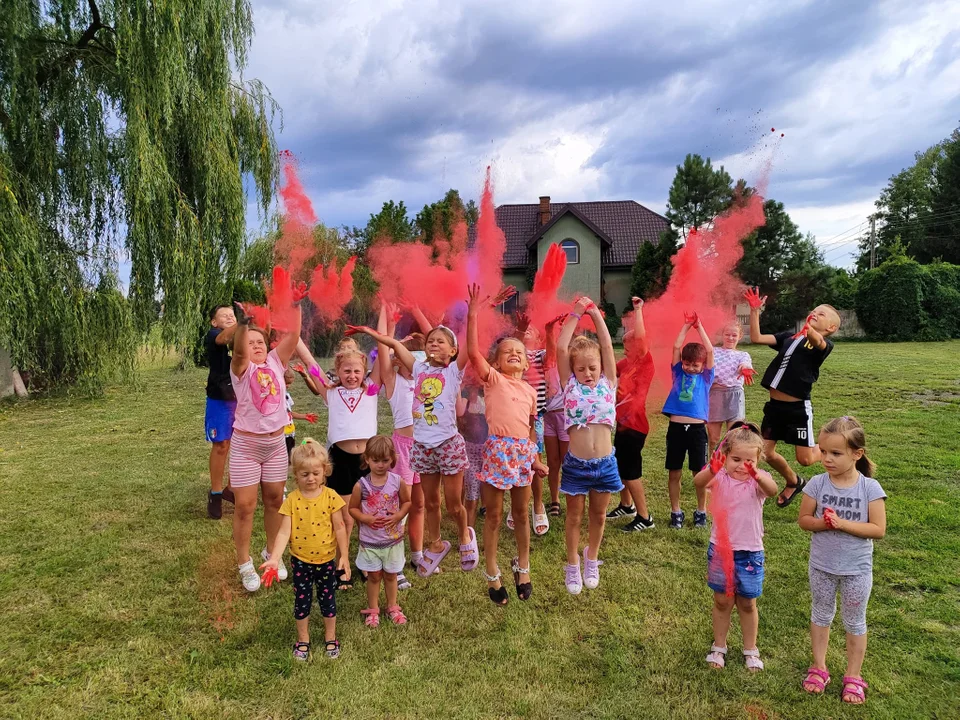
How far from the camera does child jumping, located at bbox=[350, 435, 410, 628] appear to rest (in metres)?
3.37

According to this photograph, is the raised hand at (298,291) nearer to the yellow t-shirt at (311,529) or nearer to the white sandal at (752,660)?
the yellow t-shirt at (311,529)

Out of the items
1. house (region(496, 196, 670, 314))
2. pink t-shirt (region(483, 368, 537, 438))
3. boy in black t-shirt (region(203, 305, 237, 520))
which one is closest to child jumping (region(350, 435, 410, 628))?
pink t-shirt (region(483, 368, 537, 438))

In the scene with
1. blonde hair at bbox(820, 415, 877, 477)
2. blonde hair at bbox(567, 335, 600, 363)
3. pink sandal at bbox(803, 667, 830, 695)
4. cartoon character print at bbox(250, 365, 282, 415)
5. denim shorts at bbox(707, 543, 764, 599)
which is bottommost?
pink sandal at bbox(803, 667, 830, 695)

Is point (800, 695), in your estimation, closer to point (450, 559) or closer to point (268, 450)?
point (450, 559)

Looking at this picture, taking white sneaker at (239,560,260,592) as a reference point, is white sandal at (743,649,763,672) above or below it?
below

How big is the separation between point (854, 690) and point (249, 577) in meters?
3.42

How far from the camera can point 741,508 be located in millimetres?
2994

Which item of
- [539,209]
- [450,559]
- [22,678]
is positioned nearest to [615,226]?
[539,209]

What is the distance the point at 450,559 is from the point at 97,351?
31.0ft

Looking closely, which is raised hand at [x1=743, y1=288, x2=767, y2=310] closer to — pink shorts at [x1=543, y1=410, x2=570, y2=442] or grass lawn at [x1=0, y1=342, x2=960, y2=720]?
grass lawn at [x1=0, y1=342, x2=960, y2=720]

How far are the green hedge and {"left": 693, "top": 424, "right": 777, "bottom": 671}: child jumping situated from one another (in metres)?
25.5

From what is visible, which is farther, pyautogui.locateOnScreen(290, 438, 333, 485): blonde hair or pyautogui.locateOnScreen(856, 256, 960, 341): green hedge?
pyautogui.locateOnScreen(856, 256, 960, 341): green hedge

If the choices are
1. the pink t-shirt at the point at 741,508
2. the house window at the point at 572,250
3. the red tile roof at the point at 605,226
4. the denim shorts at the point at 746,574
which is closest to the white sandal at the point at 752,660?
the denim shorts at the point at 746,574

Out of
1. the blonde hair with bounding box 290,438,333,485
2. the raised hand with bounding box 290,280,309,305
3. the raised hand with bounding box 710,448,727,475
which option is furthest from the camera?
the raised hand with bounding box 290,280,309,305
